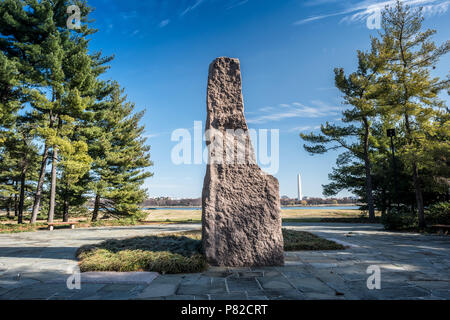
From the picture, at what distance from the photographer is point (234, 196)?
436cm

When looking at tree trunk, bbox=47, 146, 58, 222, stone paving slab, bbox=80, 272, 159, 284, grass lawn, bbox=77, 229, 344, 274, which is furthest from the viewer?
tree trunk, bbox=47, 146, 58, 222

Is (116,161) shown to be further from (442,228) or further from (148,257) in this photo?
(442,228)

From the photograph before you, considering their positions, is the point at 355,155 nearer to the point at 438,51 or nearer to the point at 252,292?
the point at 438,51

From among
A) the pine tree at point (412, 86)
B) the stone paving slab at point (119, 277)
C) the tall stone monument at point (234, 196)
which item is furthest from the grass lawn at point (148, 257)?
the pine tree at point (412, 86)

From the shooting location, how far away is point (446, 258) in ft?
15.4

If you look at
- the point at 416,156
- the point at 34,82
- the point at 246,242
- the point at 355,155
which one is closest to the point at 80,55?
the point at 34,82

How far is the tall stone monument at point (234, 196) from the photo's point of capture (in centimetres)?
418

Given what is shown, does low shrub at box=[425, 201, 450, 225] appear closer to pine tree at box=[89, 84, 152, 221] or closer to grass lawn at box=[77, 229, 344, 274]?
grass lawn at box=[77, 229, 344, 274]

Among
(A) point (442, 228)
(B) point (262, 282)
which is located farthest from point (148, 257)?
(A) point (442, 228)

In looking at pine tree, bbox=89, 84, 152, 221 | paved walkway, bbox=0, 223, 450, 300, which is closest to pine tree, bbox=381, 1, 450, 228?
paved walkway, bbox=0, 223, 450, 300

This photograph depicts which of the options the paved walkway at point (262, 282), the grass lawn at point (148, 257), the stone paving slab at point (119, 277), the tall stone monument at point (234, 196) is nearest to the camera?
the paved walkway at point (262, 282)

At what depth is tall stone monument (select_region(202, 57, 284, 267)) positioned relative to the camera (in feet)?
13.7

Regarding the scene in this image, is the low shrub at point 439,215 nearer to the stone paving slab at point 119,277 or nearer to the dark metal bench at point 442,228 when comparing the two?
the dark metal bench at point 442,228

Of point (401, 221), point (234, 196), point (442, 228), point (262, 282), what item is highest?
point (234, 196)
